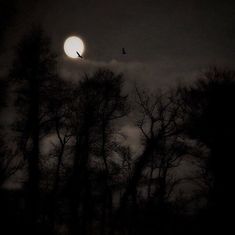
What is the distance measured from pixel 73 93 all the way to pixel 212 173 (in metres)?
14.8

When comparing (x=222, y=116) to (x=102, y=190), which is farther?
(x=102, y=190)

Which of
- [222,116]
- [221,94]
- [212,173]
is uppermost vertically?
[221,94]

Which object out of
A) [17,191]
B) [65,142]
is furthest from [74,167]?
[17,191]

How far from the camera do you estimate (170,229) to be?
28.3m

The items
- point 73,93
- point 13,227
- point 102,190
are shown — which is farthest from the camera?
point 102,190

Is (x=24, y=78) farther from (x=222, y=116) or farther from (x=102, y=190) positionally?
(x=222, y=116)

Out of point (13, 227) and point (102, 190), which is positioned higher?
point (102, 190)

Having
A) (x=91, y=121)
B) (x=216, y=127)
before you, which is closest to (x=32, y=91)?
(x=91, y=121)

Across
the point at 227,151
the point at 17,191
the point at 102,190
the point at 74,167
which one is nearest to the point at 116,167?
the point at 74,167

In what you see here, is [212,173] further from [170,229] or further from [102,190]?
[102,190]

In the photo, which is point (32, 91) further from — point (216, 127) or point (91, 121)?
point (216, 127)

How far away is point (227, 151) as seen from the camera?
76.5 ft

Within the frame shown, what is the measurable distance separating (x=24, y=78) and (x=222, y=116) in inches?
704

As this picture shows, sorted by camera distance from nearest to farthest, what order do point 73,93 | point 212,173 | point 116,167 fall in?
1. point 73,93
2. point 116,167
3. point 212,173
